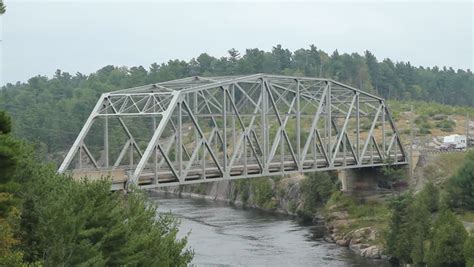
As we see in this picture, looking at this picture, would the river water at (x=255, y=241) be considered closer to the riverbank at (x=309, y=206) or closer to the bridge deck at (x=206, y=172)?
the riverbank at (x=309, y=206)

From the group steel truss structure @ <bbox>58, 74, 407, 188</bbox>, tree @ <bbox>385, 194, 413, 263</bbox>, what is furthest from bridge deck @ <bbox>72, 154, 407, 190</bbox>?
tree @ <bbox>385, 194, 413, 263</bbox>

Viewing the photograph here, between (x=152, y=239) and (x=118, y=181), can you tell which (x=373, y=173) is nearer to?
(x=118, y=181)

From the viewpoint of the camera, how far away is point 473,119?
120125 mm

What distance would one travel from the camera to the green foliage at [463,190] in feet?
208

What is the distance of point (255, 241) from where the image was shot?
211 ft

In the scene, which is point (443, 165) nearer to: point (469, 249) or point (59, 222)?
point (469, 249)

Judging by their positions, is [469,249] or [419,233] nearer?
[469,249]

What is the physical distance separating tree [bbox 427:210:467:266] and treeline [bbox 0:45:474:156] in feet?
310

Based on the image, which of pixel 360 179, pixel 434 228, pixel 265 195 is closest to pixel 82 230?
pixel 434 228

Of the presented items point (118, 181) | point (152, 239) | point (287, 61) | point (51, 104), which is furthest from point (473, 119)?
point (152, 239)

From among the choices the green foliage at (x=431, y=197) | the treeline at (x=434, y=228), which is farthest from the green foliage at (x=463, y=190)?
the green foliage at (x=431, y=197)

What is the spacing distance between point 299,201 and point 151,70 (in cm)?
10696

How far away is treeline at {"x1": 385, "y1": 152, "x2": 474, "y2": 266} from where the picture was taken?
1849 inches

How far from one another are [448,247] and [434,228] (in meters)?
2.69
